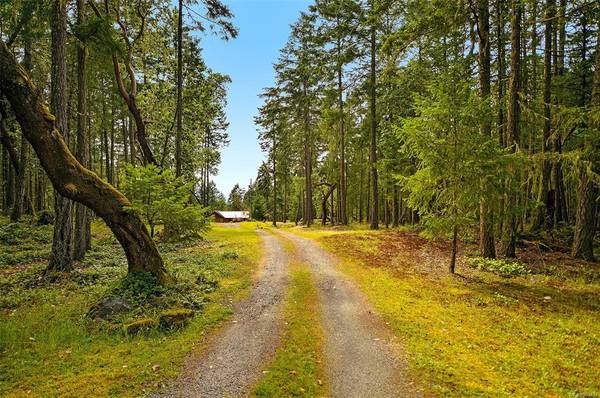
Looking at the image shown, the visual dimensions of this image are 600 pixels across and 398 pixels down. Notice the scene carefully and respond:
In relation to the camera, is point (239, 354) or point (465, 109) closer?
point (239, 354)

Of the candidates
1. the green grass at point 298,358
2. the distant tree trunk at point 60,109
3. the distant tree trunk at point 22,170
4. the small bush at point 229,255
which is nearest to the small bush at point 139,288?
the green grass at point 298,358

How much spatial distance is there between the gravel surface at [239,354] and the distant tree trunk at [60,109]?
646 cm

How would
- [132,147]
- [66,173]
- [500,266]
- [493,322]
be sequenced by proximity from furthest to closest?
[132,147] < [500,266] < [66,173] < [493,322]

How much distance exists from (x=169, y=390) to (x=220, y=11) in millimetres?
16788

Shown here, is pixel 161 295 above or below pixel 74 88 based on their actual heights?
below

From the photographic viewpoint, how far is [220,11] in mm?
16594

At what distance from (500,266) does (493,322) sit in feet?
17.6

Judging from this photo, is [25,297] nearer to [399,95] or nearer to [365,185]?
[399,95]

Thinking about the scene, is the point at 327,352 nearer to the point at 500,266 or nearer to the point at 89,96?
the point at 500,266

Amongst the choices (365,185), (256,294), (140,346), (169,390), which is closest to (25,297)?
(140,346)

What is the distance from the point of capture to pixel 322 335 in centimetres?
711

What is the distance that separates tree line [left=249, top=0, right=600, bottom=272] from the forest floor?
9.40ft

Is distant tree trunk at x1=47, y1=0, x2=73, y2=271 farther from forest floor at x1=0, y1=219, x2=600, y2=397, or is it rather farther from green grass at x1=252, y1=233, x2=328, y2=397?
green grass at x1=252, y1=233, x2=328, y2=397

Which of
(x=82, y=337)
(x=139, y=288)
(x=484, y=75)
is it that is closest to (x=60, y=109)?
(x=139, y=288)
